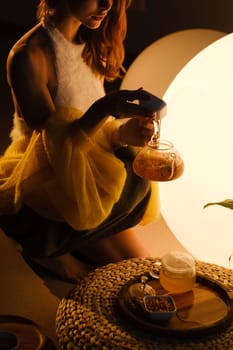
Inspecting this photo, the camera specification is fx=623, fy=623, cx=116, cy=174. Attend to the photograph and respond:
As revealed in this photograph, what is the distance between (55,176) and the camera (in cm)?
168

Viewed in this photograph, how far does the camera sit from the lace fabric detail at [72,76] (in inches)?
63.1

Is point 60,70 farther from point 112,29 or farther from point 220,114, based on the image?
point 220,114

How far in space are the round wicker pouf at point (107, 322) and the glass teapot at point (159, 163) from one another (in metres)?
0.31

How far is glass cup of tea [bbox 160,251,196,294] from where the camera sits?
5.14 feet

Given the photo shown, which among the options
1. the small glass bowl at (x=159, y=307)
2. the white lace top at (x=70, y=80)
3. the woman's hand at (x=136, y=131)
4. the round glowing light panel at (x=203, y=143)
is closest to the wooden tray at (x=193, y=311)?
the small glass bowl at (x=159, y=307)

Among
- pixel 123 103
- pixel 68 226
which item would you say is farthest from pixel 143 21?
pixel 68 226

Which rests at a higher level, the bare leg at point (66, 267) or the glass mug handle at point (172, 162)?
the glass mug handle at point (172, 162)

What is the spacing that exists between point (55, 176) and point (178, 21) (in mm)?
592

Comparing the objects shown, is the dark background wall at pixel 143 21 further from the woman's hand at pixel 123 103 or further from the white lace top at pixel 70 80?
the woman's hand at pixel 123 103

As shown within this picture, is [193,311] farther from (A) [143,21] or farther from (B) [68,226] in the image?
(A) [143,21]

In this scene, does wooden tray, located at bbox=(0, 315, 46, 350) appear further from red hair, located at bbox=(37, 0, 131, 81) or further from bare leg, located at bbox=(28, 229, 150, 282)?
red hair, located at bbox=(37, 0, 131, 81)

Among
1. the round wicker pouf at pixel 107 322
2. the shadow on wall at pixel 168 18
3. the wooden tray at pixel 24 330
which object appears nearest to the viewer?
the round wicker pouf at pixel 107 322

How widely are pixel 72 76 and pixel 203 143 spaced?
394mm

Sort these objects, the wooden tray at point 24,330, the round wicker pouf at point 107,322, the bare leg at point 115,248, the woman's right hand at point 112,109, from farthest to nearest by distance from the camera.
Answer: the bare leg at point 115,248 < the woman's right hand at point 112,109 < the wooden tray at point 24,330 < the round wicker pouf at point 107,322
